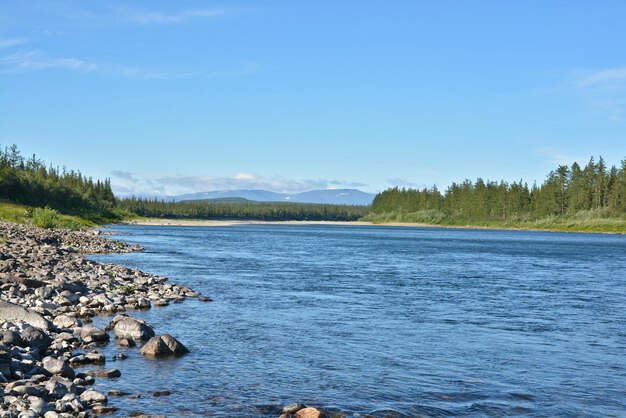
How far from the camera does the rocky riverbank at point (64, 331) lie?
527 inches

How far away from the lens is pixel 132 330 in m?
20.0

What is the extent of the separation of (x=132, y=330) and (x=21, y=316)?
3.29 m

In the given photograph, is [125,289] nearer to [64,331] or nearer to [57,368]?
[64,331]

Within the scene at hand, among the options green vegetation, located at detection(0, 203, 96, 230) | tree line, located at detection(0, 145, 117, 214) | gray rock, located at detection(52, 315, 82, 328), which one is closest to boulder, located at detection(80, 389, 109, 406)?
gray rock, located at detection(52, 315, 82, 328)

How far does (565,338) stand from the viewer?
2297cm

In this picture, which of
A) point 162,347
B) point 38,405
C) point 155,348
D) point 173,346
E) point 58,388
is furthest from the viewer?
point 173,346

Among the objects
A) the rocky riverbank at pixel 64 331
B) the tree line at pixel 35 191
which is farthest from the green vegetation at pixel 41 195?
the rocky riverbank at pixel 64 331

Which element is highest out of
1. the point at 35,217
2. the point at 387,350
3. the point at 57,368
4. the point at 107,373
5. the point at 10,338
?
the point at 35,217

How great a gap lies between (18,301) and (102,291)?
5.65 meters

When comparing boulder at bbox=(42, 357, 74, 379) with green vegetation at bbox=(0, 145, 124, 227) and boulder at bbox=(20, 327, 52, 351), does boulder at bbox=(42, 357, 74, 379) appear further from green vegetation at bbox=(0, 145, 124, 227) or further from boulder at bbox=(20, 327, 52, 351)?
green vegetation at bbox=(0, 145, 124, 227)

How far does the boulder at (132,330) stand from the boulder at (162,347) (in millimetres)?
1282

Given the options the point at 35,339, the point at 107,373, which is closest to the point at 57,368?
the point at 107,373

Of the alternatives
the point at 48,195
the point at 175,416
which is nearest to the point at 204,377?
the point at 175,416

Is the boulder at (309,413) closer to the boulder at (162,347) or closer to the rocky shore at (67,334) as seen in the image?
the rocky shore at (67,334)
